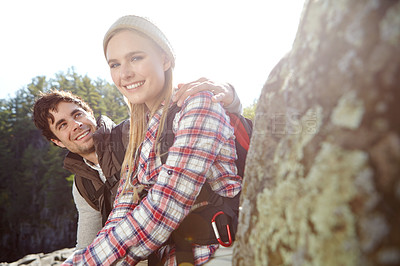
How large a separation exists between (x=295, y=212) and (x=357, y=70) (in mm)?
446

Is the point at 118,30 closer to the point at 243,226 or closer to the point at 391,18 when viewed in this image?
the point at 243,226

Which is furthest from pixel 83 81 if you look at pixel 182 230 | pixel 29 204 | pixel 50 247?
pixel 182 230

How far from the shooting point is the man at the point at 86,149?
3311mm

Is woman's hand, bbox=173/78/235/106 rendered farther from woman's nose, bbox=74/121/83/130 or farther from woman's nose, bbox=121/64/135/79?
woman's nose, bbox=74/121/83/130

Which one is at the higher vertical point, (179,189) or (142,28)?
(142,28)

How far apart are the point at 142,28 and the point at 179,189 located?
61.2 inches

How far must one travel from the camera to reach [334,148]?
0.70 meters

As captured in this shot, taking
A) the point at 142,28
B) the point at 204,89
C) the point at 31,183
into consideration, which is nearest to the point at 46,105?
Answer: the point at 142,28

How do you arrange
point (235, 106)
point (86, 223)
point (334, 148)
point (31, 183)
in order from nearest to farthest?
point (334, 148), point (235, 106), point (86, 223), point (31, 183)

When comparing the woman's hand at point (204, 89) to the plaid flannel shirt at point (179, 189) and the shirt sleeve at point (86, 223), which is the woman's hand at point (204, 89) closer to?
the plaid flannel shirt at point (179, 189)

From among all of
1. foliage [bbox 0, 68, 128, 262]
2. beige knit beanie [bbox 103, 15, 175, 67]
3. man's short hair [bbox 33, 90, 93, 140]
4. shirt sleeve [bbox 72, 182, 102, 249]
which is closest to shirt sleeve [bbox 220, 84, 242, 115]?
beige knit beanie [bbox 103, 15, 175, 67]

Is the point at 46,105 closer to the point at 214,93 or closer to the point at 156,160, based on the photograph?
the point at 156,160

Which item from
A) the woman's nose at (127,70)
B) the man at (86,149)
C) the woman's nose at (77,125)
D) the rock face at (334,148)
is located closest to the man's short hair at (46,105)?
the man at (86,149)

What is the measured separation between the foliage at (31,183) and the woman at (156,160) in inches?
1241
